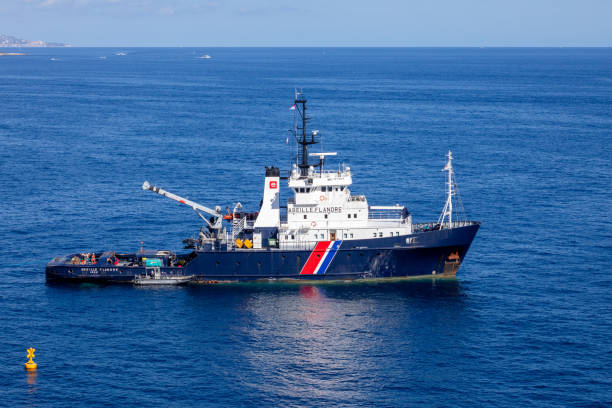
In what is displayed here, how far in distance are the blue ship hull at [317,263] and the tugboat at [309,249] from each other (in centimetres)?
8

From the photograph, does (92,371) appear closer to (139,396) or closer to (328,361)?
(139,396)

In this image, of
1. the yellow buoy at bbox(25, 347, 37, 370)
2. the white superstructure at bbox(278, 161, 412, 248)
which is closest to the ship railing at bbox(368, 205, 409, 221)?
the white superstructure at bbox(278, 161, 412, 248)

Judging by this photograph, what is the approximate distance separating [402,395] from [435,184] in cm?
5169

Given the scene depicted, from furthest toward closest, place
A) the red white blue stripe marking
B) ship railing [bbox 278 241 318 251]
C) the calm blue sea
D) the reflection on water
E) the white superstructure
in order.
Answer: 1. the white superstructure
2. ship railing [bbox 278 241 318 251]
3. the red white blue stripe marking
4. the reflection on water
5. the calm blue sea

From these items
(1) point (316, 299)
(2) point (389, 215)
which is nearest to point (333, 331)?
(1) point (316, 299)

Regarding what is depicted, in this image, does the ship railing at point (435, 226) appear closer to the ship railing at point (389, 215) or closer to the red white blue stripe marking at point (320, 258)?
the ship railing at point (389, 215)

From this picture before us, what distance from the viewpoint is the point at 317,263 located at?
58.5 metres

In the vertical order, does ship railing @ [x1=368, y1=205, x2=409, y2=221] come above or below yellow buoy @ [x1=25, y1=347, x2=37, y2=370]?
above

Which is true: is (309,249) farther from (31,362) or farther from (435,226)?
(31,362)

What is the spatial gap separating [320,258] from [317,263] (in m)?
0.47

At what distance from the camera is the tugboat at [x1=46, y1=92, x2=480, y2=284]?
5841cm

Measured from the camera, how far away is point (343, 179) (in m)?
59.4

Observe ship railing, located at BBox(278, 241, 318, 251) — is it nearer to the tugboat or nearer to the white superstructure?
the tugboat

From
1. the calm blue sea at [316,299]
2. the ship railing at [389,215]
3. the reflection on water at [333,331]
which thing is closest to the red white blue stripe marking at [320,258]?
the reflection on water at [333,331]
